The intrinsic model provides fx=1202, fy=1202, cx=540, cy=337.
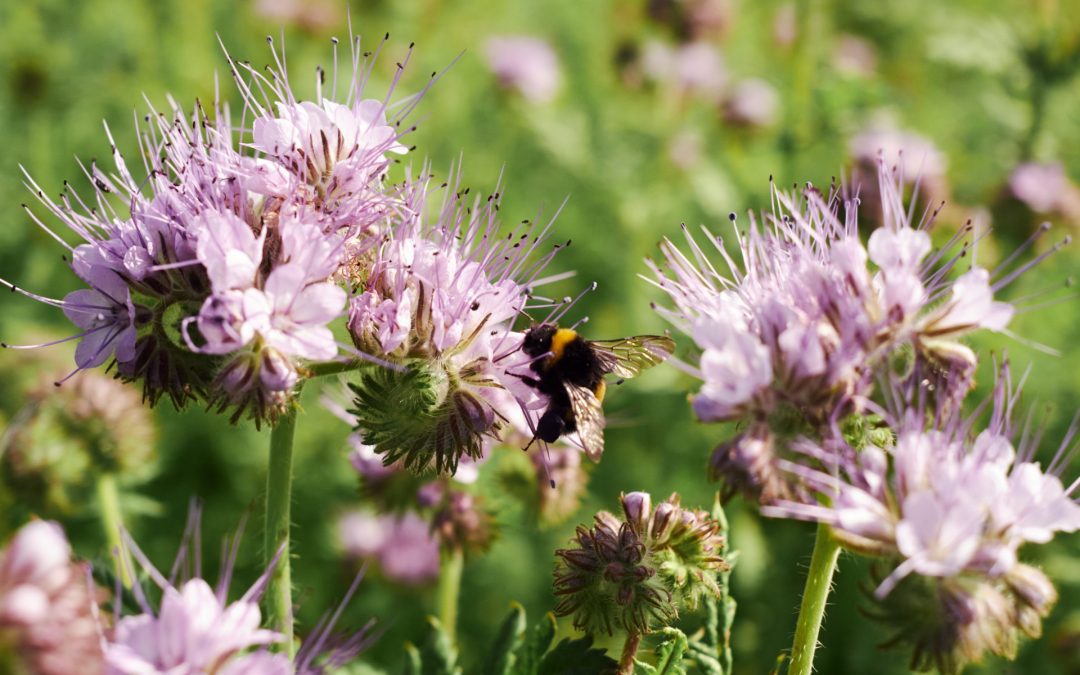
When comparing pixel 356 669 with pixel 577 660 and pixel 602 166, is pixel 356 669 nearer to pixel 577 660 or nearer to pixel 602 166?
pixel 577 660

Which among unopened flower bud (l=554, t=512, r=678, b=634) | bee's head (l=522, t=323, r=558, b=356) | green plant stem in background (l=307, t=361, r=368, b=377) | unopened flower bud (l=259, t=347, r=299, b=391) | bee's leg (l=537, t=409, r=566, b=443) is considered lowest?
unopened flower bud (l=554, t=512, r=678, b=634)

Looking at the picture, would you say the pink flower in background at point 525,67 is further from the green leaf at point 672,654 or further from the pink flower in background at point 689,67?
the green leaf at point 672,654

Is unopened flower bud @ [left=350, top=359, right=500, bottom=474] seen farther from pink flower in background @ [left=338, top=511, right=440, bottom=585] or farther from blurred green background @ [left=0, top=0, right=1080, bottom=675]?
pink flower in background @ [left=338, top=511, right=440, bottom=585]

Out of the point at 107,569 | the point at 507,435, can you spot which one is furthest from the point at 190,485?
the point at 107,569

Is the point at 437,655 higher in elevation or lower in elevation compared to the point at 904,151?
lower

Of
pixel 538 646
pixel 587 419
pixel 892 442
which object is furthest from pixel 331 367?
pixel 892 442

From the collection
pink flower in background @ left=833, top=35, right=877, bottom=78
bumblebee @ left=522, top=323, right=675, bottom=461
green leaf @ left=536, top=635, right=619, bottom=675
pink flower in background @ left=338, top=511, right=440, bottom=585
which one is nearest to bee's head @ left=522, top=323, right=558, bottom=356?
bumblebee @ left=522, top=323, right=675, bottom=461

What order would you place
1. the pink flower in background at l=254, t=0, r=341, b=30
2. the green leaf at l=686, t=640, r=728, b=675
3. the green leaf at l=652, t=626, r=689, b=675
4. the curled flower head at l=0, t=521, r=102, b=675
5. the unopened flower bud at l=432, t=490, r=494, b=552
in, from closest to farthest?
the curled flower head at l=0, t=521, r=102, b=675 < the green leaf at l=652, t=626, r=689, b=675 < the green leaf at l=686, t=640, r=728, b=675 < the unopened flower bud at l=432, t=490, r=494, b=552 < the pink flower in background at l=254, t=0, r=341, b=30

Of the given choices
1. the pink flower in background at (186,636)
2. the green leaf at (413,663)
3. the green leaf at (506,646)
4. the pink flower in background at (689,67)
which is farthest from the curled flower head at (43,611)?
the pink flower in background at (689,67)
